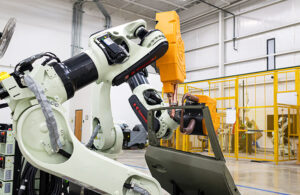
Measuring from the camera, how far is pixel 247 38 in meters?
15.6

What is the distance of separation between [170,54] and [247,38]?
45.9ft

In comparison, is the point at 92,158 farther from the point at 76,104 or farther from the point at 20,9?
the point at 20,9

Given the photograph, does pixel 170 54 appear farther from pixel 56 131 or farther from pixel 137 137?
pixel 137 137

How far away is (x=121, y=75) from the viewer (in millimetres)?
2516

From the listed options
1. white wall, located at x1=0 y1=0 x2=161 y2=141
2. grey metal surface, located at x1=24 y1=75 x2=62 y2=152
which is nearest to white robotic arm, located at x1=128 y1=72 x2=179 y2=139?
grey metal surface, located at x1=24 y1=75 x2=62 y2=152

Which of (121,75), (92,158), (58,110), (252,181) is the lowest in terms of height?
(252,181)

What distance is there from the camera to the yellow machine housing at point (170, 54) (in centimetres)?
302

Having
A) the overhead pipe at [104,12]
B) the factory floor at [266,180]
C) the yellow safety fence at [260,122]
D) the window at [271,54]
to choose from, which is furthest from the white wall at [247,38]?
the factory floor at [266,180]

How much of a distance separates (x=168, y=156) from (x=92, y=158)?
2.54 feet

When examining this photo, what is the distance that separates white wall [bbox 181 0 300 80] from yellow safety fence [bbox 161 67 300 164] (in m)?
1.06

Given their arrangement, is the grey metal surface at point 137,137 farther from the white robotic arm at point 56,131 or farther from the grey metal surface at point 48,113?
the grey metal surface at point 48,113

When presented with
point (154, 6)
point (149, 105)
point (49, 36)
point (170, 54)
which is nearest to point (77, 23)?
point (49, 36)

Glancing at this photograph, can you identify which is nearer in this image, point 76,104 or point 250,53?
point 76,104

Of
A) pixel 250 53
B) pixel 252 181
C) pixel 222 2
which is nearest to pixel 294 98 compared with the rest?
pixel 252 181
